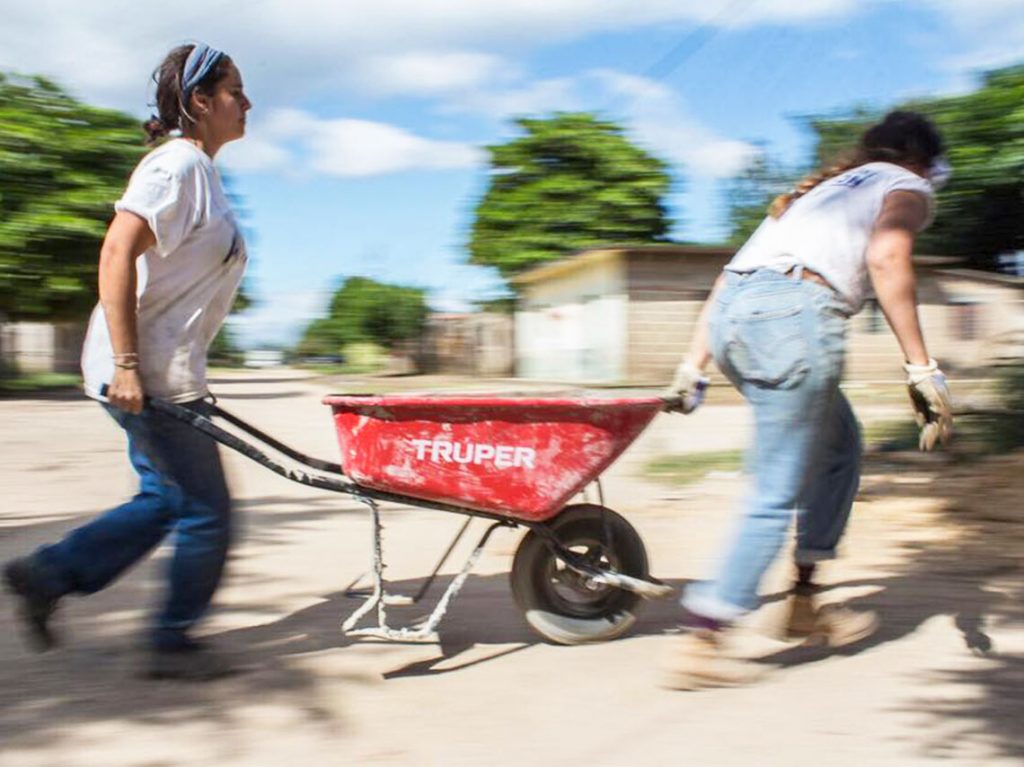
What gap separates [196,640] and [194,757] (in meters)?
0.66

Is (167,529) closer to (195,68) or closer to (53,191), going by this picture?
(195,68)

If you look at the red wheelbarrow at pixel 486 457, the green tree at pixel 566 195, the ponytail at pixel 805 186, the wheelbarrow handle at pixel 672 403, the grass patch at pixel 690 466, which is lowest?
the grass patch at pixel 690 466

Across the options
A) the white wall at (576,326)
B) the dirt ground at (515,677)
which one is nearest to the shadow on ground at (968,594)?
the dirt ground at (515,677)

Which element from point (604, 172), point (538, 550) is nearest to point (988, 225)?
point (604, 172)

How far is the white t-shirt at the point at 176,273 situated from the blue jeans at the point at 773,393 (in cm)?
152

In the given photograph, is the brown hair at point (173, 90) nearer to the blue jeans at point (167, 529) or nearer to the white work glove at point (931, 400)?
the blue jeans at point (167, 529)

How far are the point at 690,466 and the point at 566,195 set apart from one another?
75.4ft

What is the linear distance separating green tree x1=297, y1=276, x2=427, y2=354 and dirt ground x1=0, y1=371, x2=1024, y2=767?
104 feet

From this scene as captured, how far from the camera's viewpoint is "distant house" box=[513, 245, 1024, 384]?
72.3ft

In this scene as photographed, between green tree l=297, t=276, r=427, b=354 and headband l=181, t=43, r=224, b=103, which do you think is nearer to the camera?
headband l=181, t=43, r=224, b=103

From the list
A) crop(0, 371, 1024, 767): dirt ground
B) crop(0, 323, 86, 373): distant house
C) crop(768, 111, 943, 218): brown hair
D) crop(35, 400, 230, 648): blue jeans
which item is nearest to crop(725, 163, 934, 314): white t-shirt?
crop(768, 111, 943, 218): brown hair

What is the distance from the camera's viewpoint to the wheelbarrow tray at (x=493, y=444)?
3.34 m

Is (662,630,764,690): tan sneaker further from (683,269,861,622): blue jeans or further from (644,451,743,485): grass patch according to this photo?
(644,451,743,485): grass patch

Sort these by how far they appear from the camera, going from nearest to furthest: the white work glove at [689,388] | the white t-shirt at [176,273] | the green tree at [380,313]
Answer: the white t-shirt at [176,273] < the white work glove at [689,388] < the green tree at [380,313]
